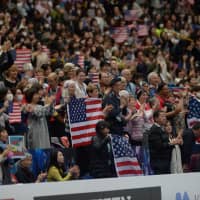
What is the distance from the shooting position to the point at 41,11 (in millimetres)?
27094

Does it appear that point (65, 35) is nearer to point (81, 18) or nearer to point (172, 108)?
point (81, 18)

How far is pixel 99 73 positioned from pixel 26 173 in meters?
5.61

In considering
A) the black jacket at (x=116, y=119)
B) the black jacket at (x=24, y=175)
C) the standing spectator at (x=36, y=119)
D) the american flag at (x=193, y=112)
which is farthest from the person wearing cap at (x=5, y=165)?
the american flag at (x=193, y=112)

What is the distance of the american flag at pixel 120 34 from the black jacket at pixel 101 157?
41.9 feet

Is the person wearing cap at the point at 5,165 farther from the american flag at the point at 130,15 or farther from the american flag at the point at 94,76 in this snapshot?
the american flag at the point at 130,15

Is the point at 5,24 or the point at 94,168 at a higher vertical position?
the point at 5,24

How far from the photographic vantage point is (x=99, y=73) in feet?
63.8

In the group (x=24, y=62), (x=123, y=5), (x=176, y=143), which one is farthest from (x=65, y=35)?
(x=176, y=143)

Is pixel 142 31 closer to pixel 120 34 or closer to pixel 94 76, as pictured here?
pixel 120 34

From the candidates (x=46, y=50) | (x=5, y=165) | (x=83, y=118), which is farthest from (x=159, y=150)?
(x=46, y=50)

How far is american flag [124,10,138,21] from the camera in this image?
3052 centimetres

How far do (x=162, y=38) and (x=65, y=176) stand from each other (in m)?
14.1

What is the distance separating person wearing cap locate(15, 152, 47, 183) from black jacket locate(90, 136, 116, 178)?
1192mm

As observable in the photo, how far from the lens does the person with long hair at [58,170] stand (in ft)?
Answer: 47.7
